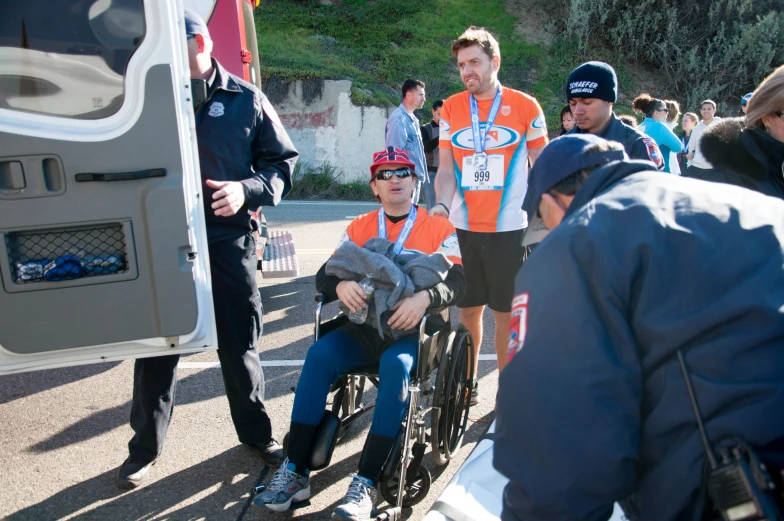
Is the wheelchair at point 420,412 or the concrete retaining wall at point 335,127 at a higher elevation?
the concrete retaining wall at point 335,127

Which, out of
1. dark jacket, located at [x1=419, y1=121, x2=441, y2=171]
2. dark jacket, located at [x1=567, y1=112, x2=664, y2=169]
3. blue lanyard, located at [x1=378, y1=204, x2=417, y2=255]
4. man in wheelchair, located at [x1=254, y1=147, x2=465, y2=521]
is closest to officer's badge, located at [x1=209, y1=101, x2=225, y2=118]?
man in wheelchair, located at [x1=254, y1=147, x2=465, y2=521]

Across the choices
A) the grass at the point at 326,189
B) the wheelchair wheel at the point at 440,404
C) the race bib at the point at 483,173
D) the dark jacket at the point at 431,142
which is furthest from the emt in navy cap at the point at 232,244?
the grass at the point at 326,189

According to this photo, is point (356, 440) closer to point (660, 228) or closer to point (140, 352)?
point (140, 352)

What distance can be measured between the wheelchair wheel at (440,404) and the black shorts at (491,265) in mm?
643

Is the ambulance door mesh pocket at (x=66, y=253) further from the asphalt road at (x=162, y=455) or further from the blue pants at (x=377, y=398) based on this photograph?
the asphalt road at (x=162, y=455)

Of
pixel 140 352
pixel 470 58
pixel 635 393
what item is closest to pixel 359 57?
pixel 470 58

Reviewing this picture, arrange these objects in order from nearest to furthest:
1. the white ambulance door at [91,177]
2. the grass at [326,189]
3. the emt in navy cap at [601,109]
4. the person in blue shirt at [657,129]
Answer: the white ambulance door at [91,177] < the emt in navy cap at [601,109] < the person in blue shirt at [657,129] < the grass at [326,189]

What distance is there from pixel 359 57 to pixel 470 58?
16223 millimetres

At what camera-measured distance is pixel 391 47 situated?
19.6m

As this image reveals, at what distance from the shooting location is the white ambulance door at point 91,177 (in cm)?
222

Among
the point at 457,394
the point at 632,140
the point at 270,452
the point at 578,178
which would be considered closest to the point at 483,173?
the point at 632,140

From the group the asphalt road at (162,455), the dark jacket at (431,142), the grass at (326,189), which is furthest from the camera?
the grass at (326,189)

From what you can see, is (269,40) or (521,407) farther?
(269,40)

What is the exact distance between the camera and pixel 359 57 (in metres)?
19.0
